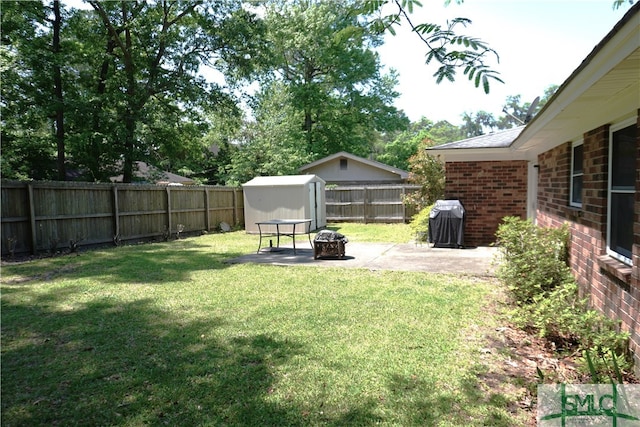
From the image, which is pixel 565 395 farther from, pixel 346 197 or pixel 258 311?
pixel 346 197

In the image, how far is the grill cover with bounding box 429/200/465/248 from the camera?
9808 millimetres

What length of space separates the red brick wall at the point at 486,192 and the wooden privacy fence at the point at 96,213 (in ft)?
30.4

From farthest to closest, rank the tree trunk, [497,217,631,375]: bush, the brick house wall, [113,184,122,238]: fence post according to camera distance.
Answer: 1. the tree trunk
2. [113,184,122,238]: fence post
3. [497,217,631,375]: bush
4. the brick house wall

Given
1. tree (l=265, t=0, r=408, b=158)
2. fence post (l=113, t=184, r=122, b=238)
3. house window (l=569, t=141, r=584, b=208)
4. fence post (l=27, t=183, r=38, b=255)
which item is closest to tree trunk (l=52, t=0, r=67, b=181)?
fence post (l=113, t=184, r=122, b=238)

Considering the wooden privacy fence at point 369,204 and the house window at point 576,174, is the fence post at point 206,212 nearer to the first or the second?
the wooden privacy fence at point 369,204

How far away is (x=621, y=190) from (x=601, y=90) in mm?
1067

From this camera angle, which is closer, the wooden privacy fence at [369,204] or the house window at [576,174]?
the house window at [576,174]

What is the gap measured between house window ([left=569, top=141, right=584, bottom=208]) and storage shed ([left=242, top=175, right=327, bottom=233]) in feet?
32.8

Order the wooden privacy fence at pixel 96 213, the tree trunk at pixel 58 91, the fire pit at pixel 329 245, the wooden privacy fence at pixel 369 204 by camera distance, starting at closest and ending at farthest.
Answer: the fire pit at pixel 329 245 < the wooden privacy fence at pixel 96 213 < the tree trunk at pixel 58 91 < the wooden privacy fence at pixel 369 204

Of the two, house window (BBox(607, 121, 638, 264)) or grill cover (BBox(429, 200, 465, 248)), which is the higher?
house window (BBox(607, 121, 638, 264))

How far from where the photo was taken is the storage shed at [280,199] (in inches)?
579

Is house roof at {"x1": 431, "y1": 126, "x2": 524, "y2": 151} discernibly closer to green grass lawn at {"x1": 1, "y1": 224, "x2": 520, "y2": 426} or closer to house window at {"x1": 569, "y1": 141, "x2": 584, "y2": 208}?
house window at {"x1": 569, "y1": 141, "x2": 584, "y2": 208}

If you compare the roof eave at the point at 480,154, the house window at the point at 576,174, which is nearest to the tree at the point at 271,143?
the roof eave at the point at 480,154

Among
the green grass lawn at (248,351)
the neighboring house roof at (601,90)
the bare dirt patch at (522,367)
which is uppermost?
the neighboring house roof at (601,90)
